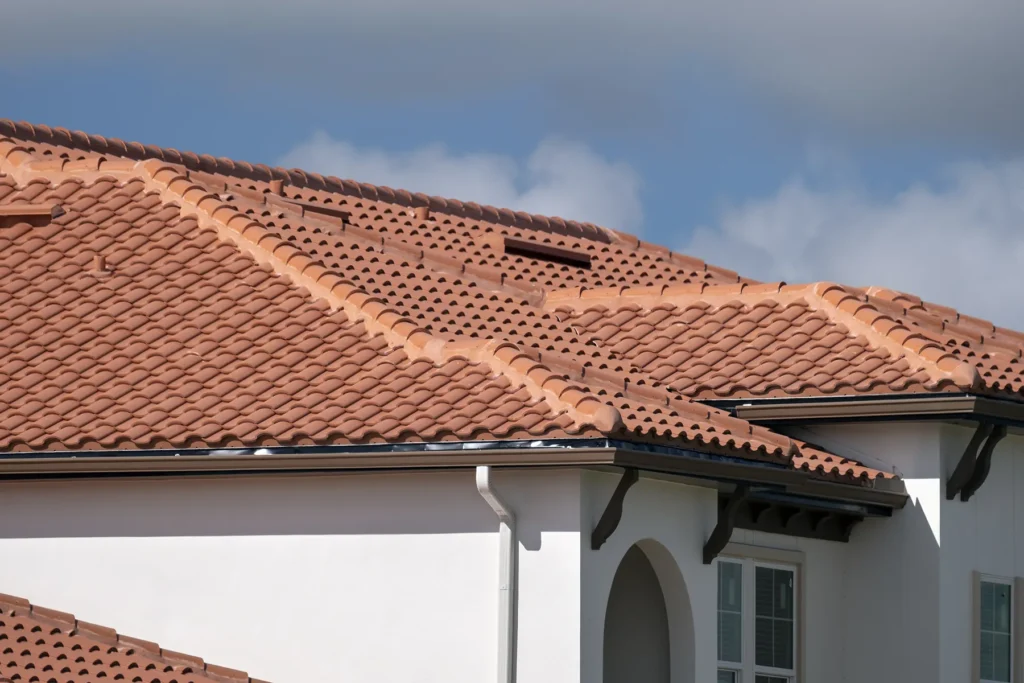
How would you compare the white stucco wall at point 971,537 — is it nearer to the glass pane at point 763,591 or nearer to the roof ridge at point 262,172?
the glass pane at point 763,591

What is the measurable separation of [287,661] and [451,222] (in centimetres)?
851

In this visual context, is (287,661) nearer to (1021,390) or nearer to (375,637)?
(375,637)

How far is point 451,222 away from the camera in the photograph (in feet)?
69.1

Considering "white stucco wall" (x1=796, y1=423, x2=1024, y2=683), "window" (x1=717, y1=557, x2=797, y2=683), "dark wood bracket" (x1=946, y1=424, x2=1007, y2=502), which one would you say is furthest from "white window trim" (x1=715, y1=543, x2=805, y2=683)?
"dark wood bracket" (x1=946, y1=424, x2=1007, y2=502)

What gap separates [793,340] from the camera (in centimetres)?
1694

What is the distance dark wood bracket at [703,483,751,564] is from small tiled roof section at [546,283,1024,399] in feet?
7.59

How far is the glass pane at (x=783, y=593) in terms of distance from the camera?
51.7 ft

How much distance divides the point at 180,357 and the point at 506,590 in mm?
4039

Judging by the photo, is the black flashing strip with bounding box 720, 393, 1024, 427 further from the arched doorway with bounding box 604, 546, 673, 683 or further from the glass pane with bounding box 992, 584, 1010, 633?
the arched doorway with bounding box 604, 546, 673, 683

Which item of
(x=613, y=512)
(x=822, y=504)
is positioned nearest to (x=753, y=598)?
(x=822, y=504)

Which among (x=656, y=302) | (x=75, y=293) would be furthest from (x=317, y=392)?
(x=656, y=302)

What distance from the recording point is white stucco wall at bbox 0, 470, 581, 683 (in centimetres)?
1275

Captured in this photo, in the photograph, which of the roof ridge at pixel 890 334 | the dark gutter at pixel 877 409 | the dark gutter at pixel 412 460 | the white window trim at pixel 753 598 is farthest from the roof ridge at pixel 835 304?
the white window trim at pixel 753 598

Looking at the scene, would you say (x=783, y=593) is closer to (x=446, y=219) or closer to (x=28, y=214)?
(x=446, y=219)
